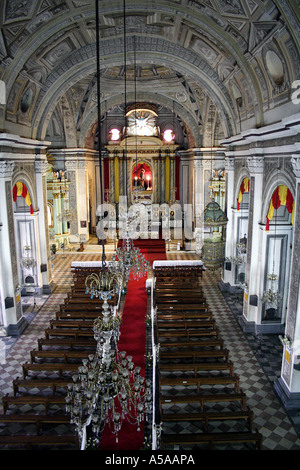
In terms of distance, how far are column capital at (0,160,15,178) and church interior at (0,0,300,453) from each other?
34mm

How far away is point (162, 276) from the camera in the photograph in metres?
16.6

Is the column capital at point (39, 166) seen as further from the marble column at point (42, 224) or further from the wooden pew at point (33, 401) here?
the wooden pew at point (33, 401)

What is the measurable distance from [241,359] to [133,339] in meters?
3.29

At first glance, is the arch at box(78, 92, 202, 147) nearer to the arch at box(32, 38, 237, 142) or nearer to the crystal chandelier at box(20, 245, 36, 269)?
the arch at box(32, 38, 237, 142)

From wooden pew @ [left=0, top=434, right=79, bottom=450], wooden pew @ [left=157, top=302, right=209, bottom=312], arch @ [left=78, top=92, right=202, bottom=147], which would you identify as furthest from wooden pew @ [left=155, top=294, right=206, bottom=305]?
arch @ [left=78, top=92, right=202, bottom=147]

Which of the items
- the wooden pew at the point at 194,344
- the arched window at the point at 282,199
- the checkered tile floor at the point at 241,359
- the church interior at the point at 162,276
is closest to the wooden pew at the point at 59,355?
the church interior at the point at 162,276

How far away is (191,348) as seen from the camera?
10.3 meters

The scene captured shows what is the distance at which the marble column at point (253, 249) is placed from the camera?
38.7ft

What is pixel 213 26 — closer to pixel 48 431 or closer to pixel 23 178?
pixel 23 178

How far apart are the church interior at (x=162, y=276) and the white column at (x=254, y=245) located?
0.05m

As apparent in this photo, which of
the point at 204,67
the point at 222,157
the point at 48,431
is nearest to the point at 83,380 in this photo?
the point at 48,431

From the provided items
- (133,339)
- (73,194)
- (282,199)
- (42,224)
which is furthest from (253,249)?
(73,194)

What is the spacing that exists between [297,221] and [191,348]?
4421mm

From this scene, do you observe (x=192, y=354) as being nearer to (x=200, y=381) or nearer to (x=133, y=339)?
(x=200, y=381)
